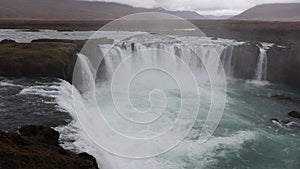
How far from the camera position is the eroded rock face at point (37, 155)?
9891 mm

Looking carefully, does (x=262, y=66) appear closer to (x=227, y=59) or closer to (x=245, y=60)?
→ (x=245, y=60)

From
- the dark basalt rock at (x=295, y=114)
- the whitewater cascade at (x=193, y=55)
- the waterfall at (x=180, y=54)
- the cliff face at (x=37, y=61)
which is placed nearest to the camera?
the cliff face at (x=37, y=61)

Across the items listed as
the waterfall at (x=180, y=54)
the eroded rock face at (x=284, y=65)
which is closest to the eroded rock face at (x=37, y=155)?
the waterfall at (x=180, y=54)

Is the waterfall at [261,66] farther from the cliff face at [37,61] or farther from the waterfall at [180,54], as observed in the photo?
the cliff face at [37,61]

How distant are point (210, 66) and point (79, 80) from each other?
20163 mm

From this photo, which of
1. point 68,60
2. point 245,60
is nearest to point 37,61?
point 68,60

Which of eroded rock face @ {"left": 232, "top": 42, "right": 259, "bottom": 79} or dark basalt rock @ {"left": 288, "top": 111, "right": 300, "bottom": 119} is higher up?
eroded rock face @ {"left": 232, "top": 42, "right": 259, "bottom": 79}

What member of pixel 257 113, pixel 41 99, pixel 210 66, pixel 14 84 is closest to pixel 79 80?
pixel 14 84

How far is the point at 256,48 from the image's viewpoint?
40.3 m

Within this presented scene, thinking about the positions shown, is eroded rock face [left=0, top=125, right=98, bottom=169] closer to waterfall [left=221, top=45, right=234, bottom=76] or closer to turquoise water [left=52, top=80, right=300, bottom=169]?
turquoise water [left=52, top=80, right=300, bottom=169]

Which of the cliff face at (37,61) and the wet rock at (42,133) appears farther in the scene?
the cliff face at (37,61)

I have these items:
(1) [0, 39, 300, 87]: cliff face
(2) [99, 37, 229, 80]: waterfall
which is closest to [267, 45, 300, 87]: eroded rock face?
(1) [0, 39, 300, 87]: cliff face

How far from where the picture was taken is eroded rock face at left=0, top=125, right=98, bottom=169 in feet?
32.4

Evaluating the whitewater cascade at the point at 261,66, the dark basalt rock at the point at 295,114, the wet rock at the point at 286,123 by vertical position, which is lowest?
the wet rock at the point at 286,123
